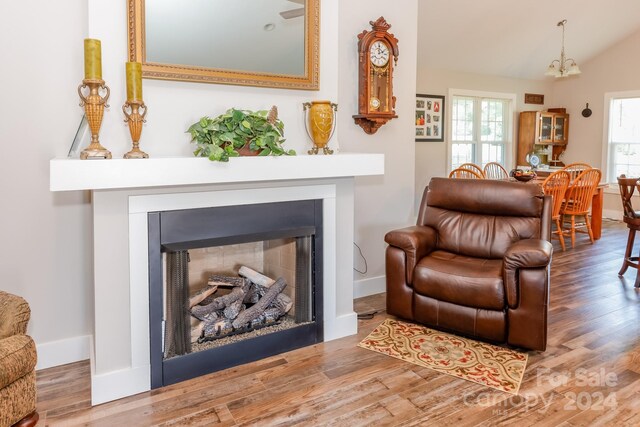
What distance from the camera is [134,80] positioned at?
232 centimetres

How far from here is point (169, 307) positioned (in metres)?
2.56

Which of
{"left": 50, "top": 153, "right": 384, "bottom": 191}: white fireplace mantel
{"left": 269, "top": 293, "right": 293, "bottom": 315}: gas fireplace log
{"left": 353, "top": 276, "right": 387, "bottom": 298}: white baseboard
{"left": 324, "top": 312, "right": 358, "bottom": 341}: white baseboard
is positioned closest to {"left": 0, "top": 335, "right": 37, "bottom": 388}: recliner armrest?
{"left": 50, "top": 153, "right": 384, "bottom": 191}: white fireplace mantel

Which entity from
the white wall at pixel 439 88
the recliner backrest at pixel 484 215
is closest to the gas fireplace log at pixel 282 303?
the recliner backrest at pixel 484 215

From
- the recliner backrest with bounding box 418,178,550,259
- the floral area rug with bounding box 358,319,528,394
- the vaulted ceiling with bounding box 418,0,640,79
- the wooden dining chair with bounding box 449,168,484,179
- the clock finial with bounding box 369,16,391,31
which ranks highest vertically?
the vaulted ceiling with bounding box 418,0,640,79

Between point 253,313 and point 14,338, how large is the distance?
4.39 feet

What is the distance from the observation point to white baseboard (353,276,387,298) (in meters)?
3.93

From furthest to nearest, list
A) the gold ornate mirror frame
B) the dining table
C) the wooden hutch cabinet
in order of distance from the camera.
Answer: the wooden hutch cabinet
the dining table
the gold ornate mirror frame

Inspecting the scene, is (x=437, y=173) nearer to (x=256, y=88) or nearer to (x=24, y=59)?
(x=256, y=88)

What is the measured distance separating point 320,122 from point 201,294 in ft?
4.02

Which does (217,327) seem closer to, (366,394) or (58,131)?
(366,394)

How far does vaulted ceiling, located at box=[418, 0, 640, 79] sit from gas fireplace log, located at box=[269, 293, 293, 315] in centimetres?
383

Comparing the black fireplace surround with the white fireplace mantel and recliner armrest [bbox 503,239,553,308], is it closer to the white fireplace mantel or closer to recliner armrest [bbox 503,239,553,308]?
the white fireplace mantel

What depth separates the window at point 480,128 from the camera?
7199 millimetres

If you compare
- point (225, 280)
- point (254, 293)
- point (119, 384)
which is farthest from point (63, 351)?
point (254, 293)
